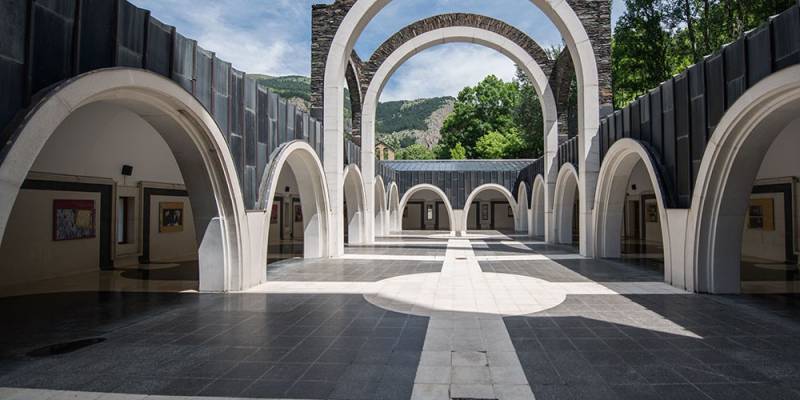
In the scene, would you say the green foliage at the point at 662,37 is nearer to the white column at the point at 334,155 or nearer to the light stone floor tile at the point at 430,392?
the white column at the point at 334,155

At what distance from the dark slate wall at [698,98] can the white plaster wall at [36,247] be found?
A: 1458cm

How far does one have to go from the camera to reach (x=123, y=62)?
6.03 metres

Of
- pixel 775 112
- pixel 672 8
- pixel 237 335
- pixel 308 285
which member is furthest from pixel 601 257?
pixel 672 8

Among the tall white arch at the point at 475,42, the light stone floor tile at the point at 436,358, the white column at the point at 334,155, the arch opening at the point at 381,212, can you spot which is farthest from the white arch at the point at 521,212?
the light stone floor tile at the point at 436,358

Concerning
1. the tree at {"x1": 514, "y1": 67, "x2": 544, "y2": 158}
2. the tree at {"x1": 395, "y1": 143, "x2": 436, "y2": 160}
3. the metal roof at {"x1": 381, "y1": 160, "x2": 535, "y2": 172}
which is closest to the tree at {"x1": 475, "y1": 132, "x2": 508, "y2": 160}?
the tree at {"x1": 514, "y1": 67, "x2": 544, "y2": 158}

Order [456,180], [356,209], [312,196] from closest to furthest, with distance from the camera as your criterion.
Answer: [312,196], [356,209], [456,180]

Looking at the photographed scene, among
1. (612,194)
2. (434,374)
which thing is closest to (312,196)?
(612,194)

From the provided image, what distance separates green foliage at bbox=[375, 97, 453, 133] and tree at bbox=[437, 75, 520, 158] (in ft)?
256

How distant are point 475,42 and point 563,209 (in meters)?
9.06

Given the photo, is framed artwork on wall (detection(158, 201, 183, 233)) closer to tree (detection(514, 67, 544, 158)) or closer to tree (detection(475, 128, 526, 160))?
tree (detection(514, 67, 544, 158))

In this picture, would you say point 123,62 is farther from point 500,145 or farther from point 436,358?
point 500,145

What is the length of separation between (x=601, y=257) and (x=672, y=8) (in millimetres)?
17068

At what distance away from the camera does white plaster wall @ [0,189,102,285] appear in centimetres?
1005

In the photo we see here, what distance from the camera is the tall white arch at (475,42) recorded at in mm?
21047
